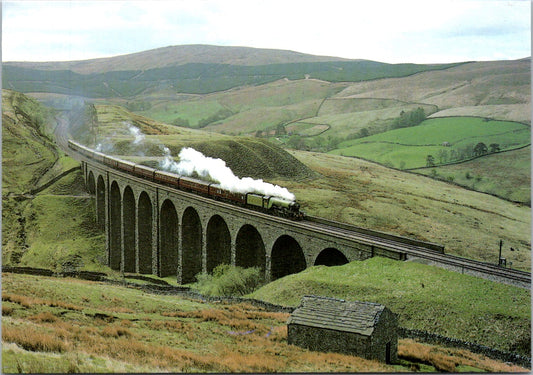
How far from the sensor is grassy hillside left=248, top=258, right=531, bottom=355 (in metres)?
20.5

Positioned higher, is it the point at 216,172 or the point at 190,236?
the point at 216,172

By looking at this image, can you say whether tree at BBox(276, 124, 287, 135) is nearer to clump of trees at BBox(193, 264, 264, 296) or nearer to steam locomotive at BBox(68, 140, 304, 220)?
steam locomotive at BBox(68, 140, 304, 220)

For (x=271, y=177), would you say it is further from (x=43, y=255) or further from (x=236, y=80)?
(x=43, y=255)

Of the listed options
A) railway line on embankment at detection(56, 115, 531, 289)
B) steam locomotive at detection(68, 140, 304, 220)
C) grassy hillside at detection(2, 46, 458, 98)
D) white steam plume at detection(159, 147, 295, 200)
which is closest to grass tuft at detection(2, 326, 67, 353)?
railway line on embankment at detection(56, 115, 531, 289)

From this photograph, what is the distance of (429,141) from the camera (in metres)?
49.5

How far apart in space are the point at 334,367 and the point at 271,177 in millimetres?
30732

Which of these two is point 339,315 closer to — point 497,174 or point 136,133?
point 497,174

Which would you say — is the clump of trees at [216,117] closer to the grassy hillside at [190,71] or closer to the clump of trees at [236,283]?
the grassy hillside at [190,71]

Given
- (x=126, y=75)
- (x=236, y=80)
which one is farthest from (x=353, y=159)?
(x=126, y=75)

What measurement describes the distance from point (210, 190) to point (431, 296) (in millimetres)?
20780

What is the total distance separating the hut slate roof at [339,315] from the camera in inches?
702

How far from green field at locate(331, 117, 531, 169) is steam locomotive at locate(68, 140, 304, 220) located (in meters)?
16.0

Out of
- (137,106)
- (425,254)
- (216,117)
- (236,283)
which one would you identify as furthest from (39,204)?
(425,254)

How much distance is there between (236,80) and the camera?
5297 cm
